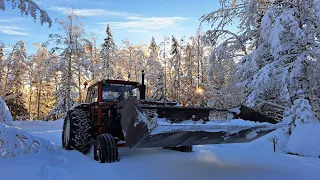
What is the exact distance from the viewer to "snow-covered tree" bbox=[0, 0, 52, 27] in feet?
19.9

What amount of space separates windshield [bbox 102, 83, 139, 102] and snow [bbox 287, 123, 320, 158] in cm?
403

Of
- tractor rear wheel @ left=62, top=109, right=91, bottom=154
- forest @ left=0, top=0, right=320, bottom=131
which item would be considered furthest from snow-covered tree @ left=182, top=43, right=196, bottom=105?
tractor rear wheel @ left=62, top=109, right=91, bottom=154

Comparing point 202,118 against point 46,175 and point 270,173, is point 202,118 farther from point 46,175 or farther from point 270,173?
point 46,175

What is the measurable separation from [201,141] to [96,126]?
3150mm

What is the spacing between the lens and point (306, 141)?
602 centimetres

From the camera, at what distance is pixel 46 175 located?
3.83 metres

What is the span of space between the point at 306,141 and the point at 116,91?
15.0ft

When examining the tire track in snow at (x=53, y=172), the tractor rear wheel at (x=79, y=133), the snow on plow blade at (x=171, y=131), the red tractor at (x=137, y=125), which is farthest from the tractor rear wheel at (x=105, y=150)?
the snow on plow blade at (x=171, y=131)

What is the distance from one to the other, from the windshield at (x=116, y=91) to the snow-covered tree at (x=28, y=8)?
2151 millimetres

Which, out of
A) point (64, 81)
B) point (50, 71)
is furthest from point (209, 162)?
point (64, 81)

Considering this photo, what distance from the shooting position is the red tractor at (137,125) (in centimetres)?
359

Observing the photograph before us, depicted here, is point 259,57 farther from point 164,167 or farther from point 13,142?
point 13,142

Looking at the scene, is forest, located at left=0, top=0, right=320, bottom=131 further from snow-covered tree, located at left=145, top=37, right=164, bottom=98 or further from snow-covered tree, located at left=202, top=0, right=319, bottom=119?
snow-covered tree, located at left=145, top=37, right=164, bottom=98

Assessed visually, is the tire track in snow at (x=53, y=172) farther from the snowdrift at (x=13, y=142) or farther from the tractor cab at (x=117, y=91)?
the tractor cab at (x=117, y=91)
